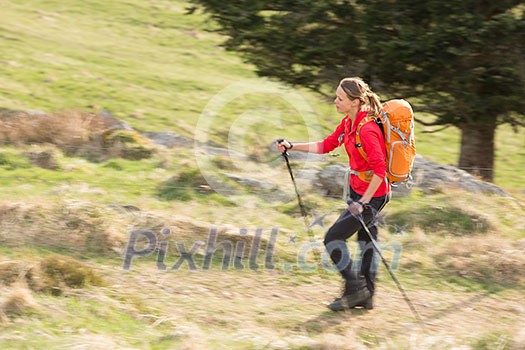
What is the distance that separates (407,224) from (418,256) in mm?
1161

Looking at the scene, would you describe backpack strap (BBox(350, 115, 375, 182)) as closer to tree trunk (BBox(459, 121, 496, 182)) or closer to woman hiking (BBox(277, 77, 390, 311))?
woman hiking (BBox(277, 77, 390, 311))

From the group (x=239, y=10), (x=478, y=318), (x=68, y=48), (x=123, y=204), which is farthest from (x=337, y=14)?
(x=68, y=48)

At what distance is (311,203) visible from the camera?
35.9 ft

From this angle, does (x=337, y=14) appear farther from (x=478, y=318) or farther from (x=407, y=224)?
(x=478, y=318)

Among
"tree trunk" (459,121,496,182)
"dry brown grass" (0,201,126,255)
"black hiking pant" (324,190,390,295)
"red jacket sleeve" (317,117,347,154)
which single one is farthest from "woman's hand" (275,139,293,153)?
"tree trunk" (459,121,496,182)

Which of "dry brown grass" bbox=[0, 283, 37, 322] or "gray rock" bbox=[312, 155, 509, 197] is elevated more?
"gray rock" bbox=[312, 155, 509, 197]

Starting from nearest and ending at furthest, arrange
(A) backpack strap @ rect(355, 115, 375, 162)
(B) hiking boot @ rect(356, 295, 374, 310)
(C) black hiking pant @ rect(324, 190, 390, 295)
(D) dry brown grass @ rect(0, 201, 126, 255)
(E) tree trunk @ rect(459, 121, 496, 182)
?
(A) backpack strap @ rect(355, 115, 375, 162) → (C) black hiking pant @ rect(324, 190, 390, 295) → (B) hiking boot @ rect(356, 295, 374, 310) → (D) dry brown grass @ rect(0, 201, 126, 255) → (E) tree trunk @ rect(459, 121, 496, 182)

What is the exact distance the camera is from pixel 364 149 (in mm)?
6348

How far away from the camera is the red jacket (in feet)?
20.5

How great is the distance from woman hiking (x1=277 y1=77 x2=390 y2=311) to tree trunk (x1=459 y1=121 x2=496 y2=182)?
25.3 feet

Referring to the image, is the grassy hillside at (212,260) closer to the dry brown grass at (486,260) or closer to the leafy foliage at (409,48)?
the dry brown grass at (486,260)

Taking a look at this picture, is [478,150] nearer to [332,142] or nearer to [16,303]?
[332,142]

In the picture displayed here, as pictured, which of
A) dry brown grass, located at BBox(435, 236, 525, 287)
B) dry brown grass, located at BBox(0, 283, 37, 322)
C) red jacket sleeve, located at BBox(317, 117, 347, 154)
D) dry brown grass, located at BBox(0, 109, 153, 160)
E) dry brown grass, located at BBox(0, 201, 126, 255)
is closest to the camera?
dry brown grass, located at BBox(0, 283, 37, 322)

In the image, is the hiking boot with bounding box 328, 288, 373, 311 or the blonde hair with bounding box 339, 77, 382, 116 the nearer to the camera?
the blonde hair with bounding box 339, 77, 382, 116
